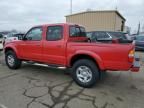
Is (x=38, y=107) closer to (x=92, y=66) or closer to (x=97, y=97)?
(x=97, y=97)

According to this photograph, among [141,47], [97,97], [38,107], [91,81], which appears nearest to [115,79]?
[91,81]

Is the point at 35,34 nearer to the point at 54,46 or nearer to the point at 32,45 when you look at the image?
the point at 32,45

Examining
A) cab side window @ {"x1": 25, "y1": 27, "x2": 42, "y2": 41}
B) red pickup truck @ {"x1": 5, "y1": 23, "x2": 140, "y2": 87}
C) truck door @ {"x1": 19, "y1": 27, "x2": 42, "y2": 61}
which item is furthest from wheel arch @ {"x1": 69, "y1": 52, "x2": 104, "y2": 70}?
cab side window @ {"x1": 25, "y1": 27, "x2": 42, "y2": 41}

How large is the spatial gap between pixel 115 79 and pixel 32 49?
3332mm

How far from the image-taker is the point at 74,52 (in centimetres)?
487

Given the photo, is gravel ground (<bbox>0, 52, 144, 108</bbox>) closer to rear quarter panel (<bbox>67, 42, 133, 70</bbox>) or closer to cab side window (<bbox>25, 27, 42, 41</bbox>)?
rear quarter panel (<bbox>67, 42, 133, 70</bbox>)

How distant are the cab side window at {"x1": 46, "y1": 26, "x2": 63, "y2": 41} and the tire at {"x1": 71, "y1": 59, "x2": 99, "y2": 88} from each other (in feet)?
3.61

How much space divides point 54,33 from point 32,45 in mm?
1143

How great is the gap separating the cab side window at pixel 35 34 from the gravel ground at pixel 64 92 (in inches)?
55.8

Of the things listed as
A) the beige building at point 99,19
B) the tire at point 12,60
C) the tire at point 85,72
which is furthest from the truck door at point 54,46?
the beige building at point 99,19

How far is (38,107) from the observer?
11.8ft

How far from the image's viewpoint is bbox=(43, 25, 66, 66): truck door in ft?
17.0

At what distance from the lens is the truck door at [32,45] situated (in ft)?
19.2

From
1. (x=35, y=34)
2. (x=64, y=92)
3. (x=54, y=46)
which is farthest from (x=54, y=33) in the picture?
(x=64, y=92)
